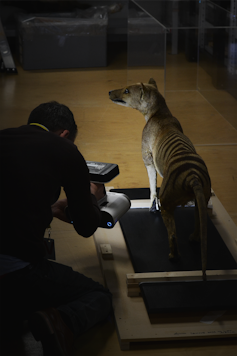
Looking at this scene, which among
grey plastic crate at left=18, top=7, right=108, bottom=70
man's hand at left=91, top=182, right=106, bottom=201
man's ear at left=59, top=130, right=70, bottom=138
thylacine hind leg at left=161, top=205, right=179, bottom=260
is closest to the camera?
man's ear at left=59, top=130, right=70, bottom=138

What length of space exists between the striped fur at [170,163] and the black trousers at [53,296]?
0.58m

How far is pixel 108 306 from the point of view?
224cm

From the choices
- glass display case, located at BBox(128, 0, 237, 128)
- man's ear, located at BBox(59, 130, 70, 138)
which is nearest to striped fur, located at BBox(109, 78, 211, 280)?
man's ear, located at BBox(59, 130, 70, 138)

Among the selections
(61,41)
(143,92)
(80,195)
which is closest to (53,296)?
(80,195)

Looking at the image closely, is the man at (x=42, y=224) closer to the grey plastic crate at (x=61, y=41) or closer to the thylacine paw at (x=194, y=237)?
the thylacine paw at (x=194, y=237)

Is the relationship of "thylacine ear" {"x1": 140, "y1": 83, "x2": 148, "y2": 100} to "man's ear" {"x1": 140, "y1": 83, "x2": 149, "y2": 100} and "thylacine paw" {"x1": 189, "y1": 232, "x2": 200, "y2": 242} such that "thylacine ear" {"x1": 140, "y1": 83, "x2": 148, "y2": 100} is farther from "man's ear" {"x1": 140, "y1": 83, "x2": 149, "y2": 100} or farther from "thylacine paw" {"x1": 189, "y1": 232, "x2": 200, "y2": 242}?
"thylacine paw" {"x1": 189, "y1": 232, "x2": 200, "y2": 242}

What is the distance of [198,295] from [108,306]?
476mm

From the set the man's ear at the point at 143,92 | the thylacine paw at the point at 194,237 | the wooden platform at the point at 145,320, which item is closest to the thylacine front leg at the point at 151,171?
the man's ear at the point at 143,92

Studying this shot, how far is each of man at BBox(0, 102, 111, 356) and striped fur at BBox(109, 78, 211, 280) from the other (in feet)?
1.61

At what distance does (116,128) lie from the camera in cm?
498

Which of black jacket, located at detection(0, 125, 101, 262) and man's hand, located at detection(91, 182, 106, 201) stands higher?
black jacket, located at detection(0, 125, 101, 262)

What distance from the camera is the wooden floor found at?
2162mm

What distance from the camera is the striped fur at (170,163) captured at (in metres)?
2.34

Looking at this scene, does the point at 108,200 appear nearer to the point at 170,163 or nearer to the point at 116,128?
the point at 170,163
